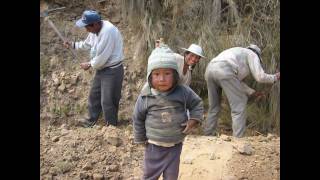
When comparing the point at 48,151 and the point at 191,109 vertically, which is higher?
the point at 191,109

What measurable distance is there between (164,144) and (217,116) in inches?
97.1

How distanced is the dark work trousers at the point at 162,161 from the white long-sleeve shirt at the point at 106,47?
204 cm

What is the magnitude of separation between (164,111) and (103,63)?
7.18 feet

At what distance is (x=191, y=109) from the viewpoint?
3.80 meters

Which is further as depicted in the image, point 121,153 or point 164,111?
point 121,153

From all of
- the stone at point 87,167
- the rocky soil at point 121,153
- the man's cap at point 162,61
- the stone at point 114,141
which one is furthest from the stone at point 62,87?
the man's cap at point 162,61

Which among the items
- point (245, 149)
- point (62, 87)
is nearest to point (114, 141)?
point (245, 149)

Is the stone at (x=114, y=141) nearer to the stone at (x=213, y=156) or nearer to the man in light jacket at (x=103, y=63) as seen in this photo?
the man in light jacket at (x=103, y=63)

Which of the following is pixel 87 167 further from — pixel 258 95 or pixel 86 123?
pixel 258 95

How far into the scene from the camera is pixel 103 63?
Answer: 18.9ft

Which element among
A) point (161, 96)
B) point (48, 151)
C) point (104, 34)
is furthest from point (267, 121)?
point (161, 96)
